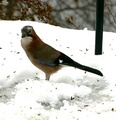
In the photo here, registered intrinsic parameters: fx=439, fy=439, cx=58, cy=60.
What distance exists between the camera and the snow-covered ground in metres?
3.44

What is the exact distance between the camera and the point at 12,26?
219 inches

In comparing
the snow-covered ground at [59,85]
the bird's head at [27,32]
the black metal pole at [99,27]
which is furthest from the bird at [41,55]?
the black metal pole at [99,27]

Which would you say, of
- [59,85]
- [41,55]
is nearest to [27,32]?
[41,55]

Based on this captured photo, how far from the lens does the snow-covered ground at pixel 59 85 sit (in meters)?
3.44

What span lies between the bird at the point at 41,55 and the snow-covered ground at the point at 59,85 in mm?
165

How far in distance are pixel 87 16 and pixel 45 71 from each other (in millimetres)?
7589

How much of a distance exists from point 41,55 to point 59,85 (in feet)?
1.03

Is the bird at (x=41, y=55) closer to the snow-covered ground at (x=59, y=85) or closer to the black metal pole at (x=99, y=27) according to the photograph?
the snow-covered ground at (x=59, y=85)

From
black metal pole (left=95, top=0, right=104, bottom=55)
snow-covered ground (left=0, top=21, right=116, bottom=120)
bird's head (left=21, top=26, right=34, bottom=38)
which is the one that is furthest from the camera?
black metal pole (left=95, top=0, right=104, bottom=55)

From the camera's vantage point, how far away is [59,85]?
3.96 metres

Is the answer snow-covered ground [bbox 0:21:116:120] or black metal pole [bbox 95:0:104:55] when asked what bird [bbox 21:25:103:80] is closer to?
snow-covered ground [bbox 0:21:116:120]

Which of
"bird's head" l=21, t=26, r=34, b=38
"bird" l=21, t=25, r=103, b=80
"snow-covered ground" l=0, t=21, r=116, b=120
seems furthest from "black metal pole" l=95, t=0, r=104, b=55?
"bird's head" l=21, t=26, r=34, b=38

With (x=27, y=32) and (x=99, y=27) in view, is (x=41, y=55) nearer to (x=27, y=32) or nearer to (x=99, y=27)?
(x=27, y=32)

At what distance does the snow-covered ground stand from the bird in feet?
0.54
